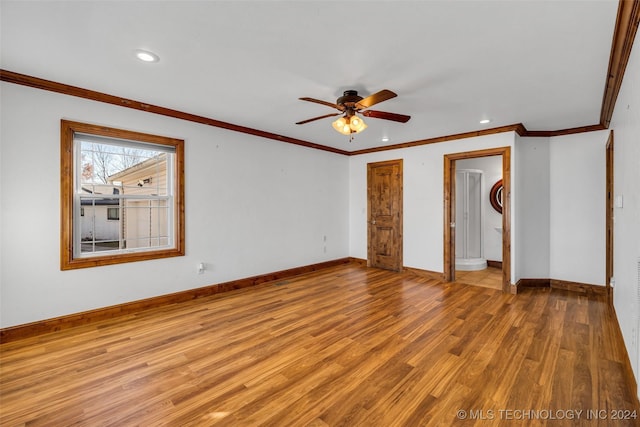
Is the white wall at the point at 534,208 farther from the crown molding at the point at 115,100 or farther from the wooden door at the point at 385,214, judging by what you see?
the crown molding at the point at 115,100

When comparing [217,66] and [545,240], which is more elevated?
[217,66]

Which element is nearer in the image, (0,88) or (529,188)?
(0,88)

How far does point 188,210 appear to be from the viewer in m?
3.98

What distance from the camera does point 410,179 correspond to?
18.0 ft

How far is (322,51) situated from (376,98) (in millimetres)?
650

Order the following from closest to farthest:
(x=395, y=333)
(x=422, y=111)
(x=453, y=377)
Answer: (x=453, y=377), (x=395, y=333), (x=422, y=111)

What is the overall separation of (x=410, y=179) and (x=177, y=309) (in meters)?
4.36

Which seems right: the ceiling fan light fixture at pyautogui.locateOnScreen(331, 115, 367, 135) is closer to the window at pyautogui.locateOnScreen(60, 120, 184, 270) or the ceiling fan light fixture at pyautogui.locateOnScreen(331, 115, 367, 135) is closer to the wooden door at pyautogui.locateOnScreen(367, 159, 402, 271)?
the window at pyautogui.locateOnScreen(60, 120, 184, 270)

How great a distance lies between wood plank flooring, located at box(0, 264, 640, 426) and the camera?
1804mm

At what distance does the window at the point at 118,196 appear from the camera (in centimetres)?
310

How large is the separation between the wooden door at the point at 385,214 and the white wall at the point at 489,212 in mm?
1621

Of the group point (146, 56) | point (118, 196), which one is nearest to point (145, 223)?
point (118, 196)

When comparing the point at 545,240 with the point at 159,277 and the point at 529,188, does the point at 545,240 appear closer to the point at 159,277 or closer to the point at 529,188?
the point at 529,188

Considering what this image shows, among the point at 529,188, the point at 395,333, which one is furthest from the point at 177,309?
the point at 529,188
